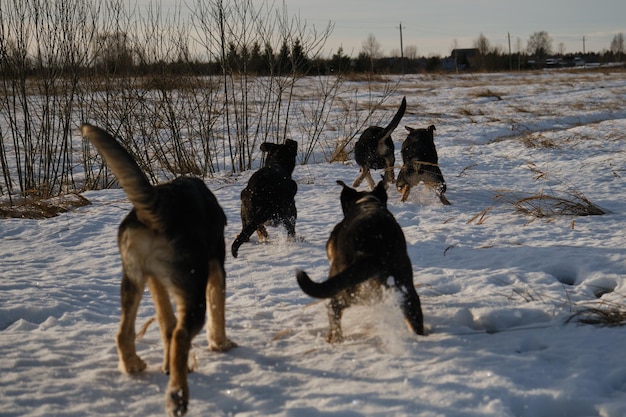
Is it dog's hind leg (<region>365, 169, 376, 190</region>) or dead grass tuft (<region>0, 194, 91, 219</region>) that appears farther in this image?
dog's hind leg (<region>365, 169, 376, 190</region>)

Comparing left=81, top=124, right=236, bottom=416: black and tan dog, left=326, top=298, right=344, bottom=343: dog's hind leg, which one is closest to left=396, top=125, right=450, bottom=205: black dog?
left=326, top=298, right=344, bottom=343: dog's hind leg

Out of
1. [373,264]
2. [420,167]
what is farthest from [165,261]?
[420,167]

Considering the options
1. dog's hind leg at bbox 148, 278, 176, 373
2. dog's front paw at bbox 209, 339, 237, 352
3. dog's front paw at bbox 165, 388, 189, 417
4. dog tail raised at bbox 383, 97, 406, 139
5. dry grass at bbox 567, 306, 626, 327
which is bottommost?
dog's front paw at bbox 209, 339, 237, 352

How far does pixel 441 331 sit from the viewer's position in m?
4.00

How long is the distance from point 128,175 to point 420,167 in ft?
19.6

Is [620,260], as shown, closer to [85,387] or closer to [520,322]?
[520,322]

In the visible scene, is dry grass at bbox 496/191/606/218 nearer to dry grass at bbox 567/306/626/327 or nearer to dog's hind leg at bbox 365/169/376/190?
dog's hind leg at bbox 365/169/376/190

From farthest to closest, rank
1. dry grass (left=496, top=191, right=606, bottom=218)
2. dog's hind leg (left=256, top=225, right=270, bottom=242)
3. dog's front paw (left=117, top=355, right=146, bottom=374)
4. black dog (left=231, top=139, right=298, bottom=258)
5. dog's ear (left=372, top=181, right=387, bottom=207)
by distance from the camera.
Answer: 1. dry grass (left=496, top=191, right=606, bottom=218)
2. dog's hind leg (left=256, top=225, right=270, bottom=242)
3. black dog (left=231, top=139, right=298, bottom=258)
4. dog's ear (left=372, top=181, right=387, bottom=207)
5. dog's front paw (left=117, top=355, right=146, bottom=374)

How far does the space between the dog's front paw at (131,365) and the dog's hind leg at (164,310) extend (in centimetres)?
23

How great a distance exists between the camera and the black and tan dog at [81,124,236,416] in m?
3.04

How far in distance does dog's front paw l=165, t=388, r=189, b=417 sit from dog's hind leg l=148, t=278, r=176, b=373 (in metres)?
0.44

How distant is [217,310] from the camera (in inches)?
151

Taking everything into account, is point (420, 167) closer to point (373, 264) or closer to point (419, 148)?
point (419, 148)

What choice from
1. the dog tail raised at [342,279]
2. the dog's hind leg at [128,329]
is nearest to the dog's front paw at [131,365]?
the dog's hind leg at [128,329]
